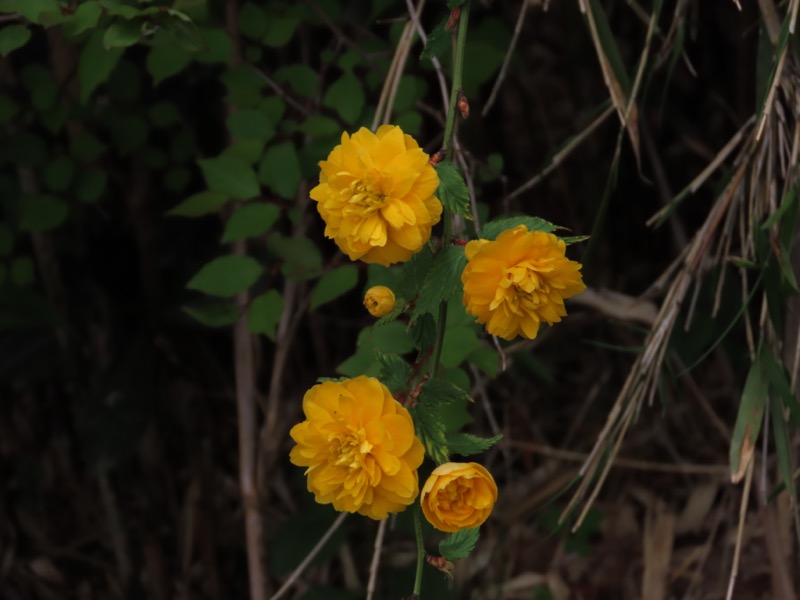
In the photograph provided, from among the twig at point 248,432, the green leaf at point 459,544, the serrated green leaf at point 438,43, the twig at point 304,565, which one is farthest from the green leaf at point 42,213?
the green leaf at point 459,544

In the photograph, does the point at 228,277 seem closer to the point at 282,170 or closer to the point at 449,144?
the point at 282,170

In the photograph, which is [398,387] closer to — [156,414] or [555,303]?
[555,303]

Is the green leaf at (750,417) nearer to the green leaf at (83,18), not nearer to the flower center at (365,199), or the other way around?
the flower center at (365,199)

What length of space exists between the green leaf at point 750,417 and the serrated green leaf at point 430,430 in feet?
1.11

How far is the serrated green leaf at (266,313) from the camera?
103 centimetres

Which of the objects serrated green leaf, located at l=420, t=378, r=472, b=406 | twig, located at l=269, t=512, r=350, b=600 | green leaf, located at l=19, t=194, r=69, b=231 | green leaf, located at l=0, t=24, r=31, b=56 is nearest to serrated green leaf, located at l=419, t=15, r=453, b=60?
serrated green leaf, located at l=420, t=378, r=472, b=406

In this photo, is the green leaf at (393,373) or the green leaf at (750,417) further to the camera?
the green leaf at (750,417)

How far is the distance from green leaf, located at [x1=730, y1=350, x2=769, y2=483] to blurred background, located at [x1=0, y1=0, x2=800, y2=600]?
0.17ft

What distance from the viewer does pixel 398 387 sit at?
719 mm

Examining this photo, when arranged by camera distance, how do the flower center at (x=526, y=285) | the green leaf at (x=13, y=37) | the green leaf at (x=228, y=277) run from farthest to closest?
1. the green leaf at (x=228, y=277)
2. the green leaf at (x=13, y=37)
3. the flower center at (x=526, y=285)

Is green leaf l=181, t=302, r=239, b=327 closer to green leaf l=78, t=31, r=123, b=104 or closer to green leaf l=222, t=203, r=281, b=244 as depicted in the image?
green leaf l=222, t=203, r=281, b=244

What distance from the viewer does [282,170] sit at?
1055 mm

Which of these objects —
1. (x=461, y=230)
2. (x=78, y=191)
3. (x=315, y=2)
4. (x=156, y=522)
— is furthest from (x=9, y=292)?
(x=461, y=230)

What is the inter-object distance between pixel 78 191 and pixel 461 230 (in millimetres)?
514
